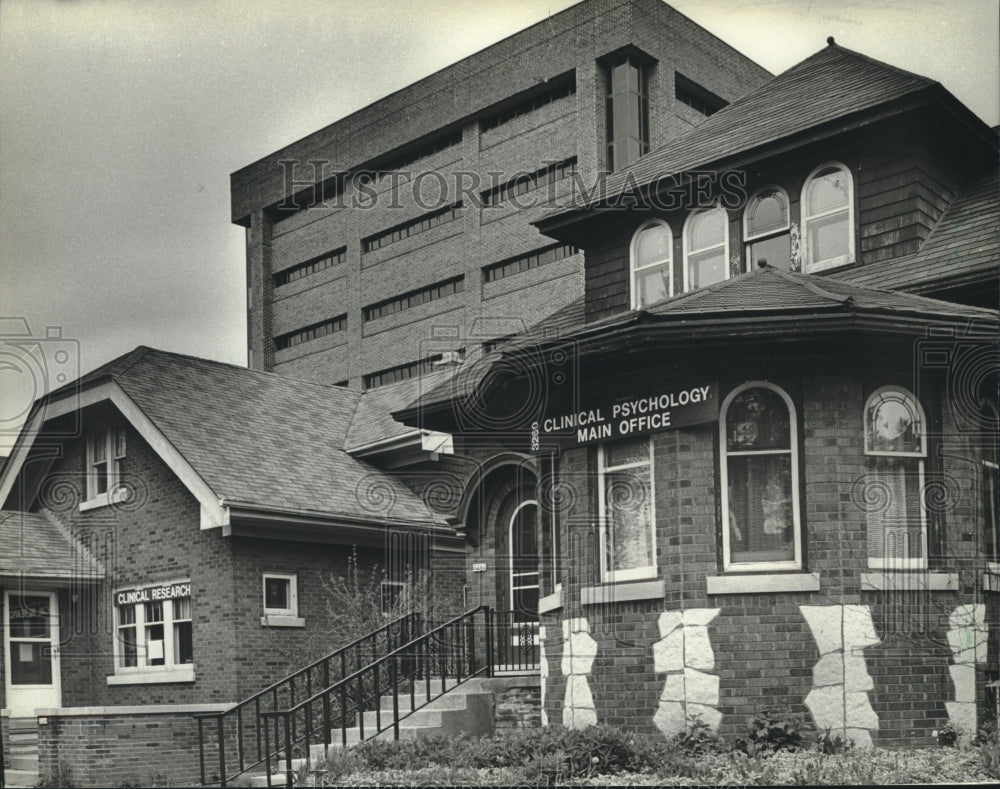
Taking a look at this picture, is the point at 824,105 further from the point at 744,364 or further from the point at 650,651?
the point at 650,651

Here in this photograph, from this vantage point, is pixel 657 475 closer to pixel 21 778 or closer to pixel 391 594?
pixel 391 594

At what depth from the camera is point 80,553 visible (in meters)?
20.3

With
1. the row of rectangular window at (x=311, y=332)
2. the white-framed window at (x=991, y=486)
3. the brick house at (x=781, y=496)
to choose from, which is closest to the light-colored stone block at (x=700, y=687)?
the brick house at (x=781, y=496)

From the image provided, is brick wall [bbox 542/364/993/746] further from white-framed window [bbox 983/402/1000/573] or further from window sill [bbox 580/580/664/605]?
white-framed window [bbox 983/402/1000/573]

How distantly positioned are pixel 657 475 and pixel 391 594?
8.47 meters

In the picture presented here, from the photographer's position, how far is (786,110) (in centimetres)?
1597

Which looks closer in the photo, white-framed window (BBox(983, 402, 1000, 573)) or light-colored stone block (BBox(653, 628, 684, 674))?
light-colored stone block (BBox(653, 628, 684, 674))

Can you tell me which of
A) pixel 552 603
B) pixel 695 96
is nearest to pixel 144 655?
pixel 552 603

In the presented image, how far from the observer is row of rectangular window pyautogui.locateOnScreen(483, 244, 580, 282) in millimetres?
38844

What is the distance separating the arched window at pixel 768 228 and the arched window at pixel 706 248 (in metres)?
0.29

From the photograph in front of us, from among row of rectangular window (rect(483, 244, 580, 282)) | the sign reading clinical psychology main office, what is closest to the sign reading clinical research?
the sign reading clinical psychology main office

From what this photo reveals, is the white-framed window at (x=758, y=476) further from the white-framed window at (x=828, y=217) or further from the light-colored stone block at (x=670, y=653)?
the white-framed window at (x=828, y=217)

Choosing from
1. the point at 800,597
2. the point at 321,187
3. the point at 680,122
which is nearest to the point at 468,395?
the point at 800,597

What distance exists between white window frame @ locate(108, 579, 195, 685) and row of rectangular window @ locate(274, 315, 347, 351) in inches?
1088
